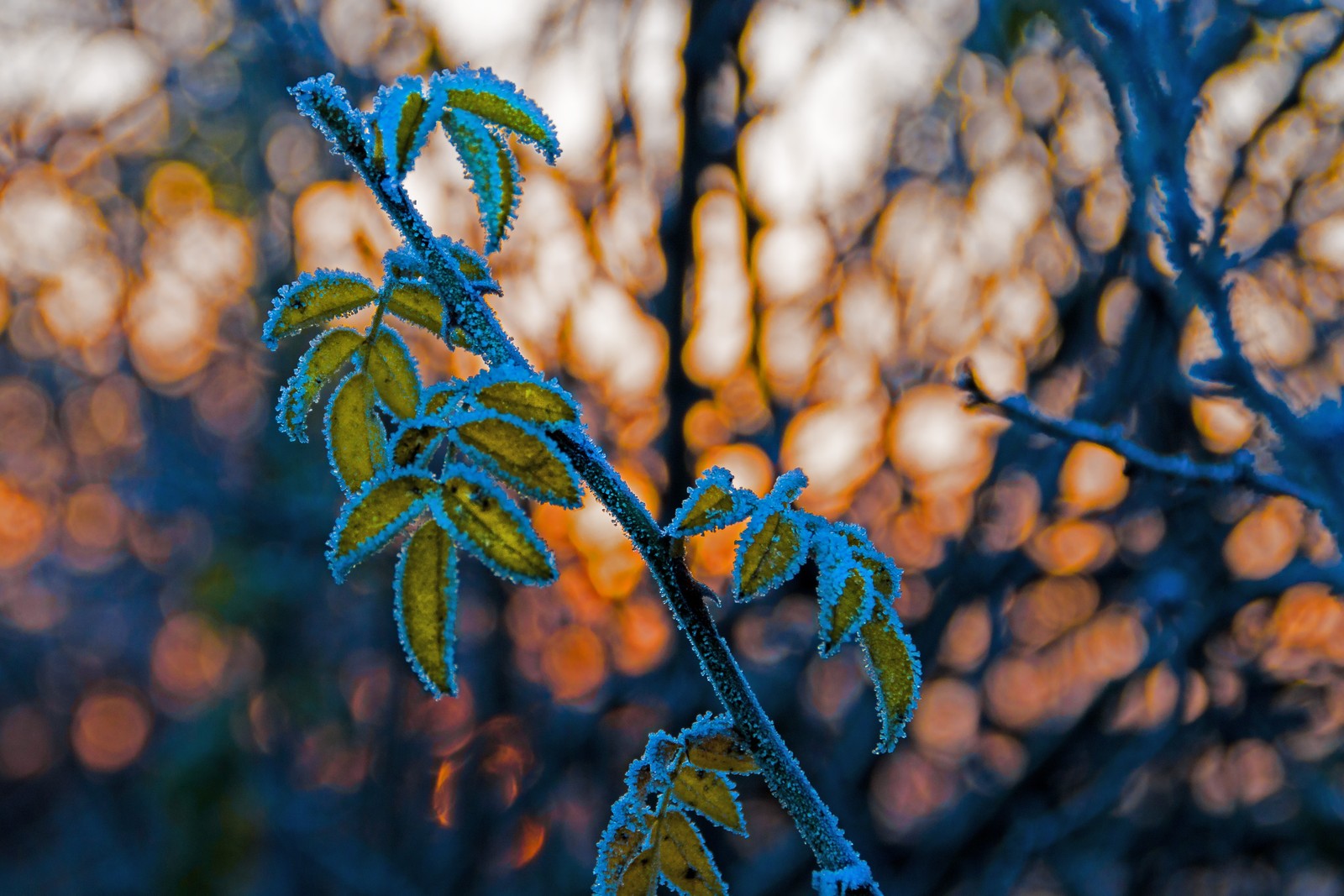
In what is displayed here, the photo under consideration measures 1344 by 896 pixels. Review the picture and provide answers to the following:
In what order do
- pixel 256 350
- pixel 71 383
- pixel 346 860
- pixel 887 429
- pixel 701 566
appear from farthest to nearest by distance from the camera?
1. pixel 71 383
2. pixel 256 350
3. pixel 346 860
4. pixel 887 429
5. pixel 701 566

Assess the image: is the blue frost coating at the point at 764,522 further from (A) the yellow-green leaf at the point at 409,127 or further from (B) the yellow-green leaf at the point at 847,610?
(A) the yellow-green leaf at the point at 409,127

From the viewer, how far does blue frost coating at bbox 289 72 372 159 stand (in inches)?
24.5

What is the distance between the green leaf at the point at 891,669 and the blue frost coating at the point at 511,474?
0.27 meters

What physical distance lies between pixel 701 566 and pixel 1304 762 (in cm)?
453

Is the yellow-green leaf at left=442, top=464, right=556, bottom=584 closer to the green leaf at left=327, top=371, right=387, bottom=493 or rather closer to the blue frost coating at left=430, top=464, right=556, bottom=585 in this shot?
the blue frost coating at left=430, top=464, right=556, bottom=585

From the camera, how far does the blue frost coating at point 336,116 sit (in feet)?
2.05

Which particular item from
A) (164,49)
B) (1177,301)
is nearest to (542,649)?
(164,49)

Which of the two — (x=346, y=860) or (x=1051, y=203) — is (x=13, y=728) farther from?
(x=1051, y=203)

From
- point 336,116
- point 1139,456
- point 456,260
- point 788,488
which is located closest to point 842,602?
point 788,488

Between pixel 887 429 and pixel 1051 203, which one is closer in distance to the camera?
pixel 1051 203

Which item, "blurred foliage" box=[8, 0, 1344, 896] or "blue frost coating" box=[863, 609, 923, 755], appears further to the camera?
"blurred foliage" box=[8, 0, 1344, 896]

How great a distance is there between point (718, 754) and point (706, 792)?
0.20 feet

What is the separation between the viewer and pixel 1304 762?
19.2ft

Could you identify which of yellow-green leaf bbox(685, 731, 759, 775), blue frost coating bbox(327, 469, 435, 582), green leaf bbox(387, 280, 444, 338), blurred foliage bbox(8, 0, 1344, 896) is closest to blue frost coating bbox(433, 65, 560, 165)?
green leaf bbox(387, 280, 444, 338)
